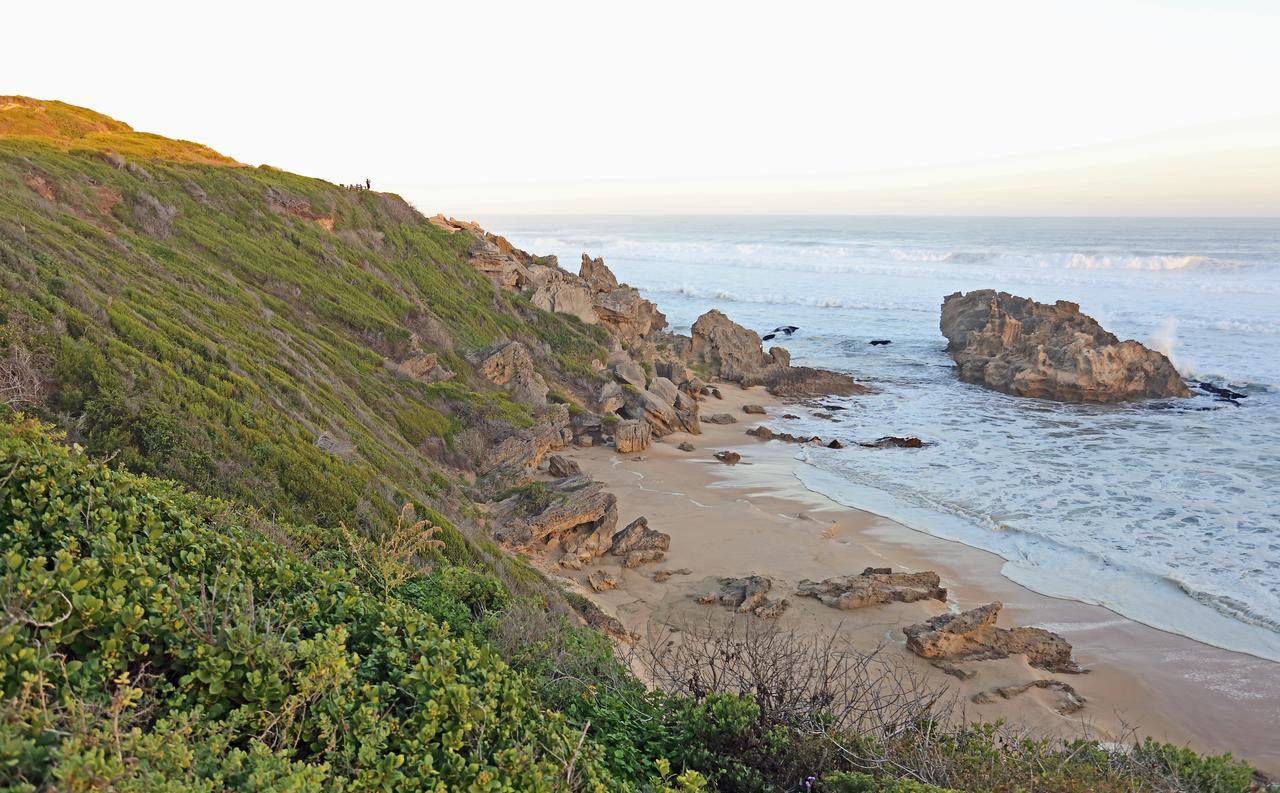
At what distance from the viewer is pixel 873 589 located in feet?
44.0

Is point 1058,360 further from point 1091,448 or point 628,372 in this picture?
point 628,372

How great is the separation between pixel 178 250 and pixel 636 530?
13138 millimetres

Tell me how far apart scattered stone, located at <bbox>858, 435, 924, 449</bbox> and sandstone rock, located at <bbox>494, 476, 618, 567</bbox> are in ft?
37.5

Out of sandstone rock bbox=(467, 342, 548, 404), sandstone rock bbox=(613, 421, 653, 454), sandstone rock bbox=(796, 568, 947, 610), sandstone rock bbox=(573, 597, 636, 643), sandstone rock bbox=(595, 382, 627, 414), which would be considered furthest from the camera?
sandstone rock bbox=(595, 382, 627, 414)

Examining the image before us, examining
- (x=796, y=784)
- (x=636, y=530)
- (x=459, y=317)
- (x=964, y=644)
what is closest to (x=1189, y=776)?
(x=796, y=784)

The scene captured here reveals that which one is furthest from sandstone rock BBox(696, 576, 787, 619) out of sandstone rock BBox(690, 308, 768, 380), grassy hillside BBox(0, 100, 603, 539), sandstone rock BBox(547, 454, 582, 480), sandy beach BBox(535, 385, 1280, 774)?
sandstone rock BBox(690, 308, 768, 380)

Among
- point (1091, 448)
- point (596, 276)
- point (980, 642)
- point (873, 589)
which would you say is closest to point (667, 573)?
point (873, 589)

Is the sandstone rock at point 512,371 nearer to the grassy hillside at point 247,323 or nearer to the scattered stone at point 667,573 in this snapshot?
the grassy hillside at point 247,323

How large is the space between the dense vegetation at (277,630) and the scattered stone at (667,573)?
95.3 inches

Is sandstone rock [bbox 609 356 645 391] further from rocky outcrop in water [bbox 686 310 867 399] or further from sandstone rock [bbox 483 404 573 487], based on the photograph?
rocky outcrop in water [bbox 686 310 867 399]

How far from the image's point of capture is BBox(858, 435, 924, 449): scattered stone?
24.1 m

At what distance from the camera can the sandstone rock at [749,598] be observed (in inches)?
500

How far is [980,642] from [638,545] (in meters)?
5.90

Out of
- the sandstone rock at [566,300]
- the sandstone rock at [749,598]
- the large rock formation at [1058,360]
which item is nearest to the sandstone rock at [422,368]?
the sandstone rock at [566,300]
